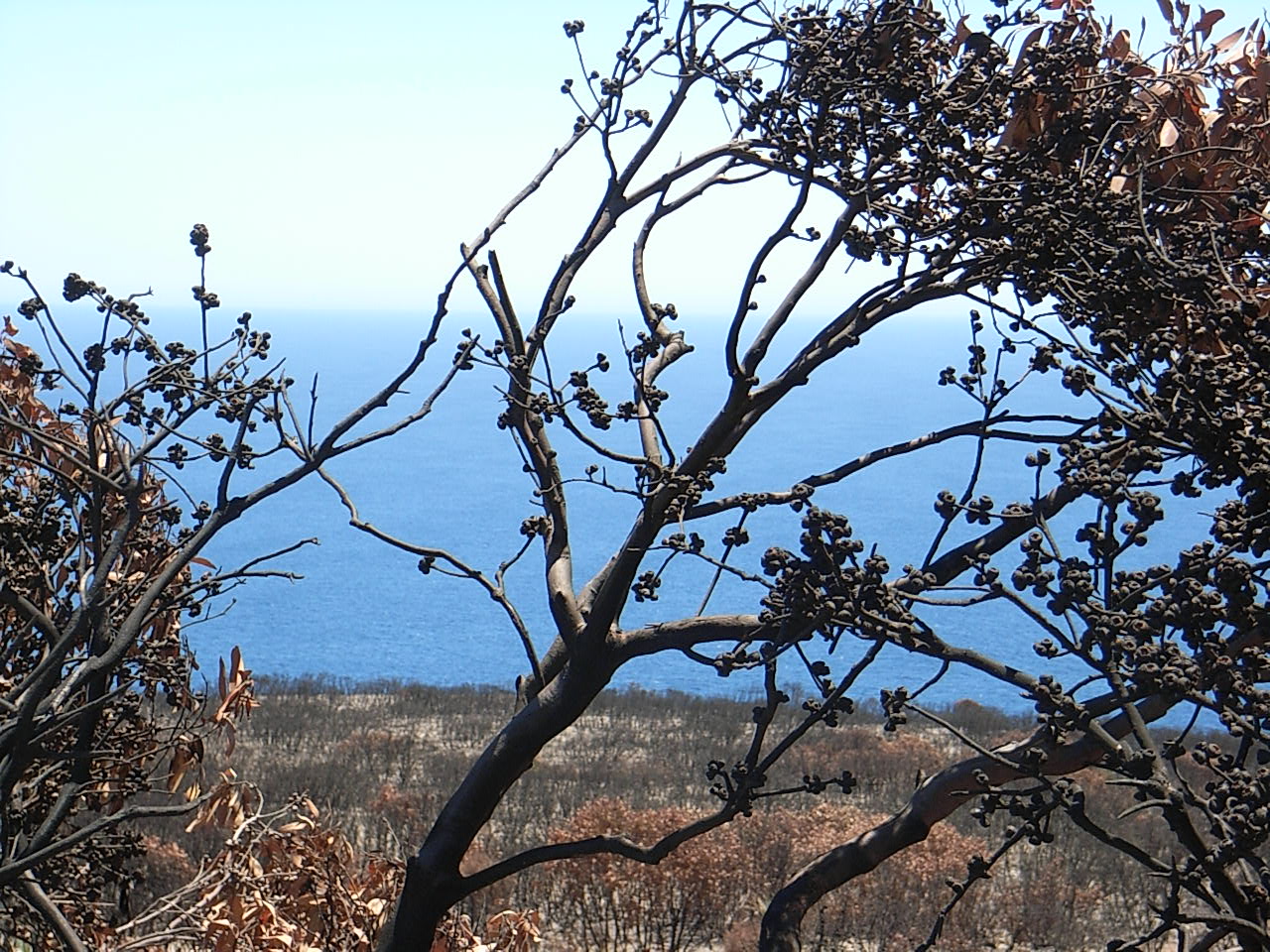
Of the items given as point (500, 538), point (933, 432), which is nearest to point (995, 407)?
point (933, 432)

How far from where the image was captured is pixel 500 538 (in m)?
55.3

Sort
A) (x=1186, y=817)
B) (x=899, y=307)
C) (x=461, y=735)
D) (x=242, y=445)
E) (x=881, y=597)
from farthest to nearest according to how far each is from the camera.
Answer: (x=461, y=735)
(x=899, y=307)
(x=242, y=445)
(x=881, y=597)
(x=1186, y=817)

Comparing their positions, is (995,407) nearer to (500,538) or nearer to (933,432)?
(933,432)

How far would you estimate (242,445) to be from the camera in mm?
2539

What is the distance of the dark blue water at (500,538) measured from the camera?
46625 mm

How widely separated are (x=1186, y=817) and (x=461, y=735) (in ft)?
57.8

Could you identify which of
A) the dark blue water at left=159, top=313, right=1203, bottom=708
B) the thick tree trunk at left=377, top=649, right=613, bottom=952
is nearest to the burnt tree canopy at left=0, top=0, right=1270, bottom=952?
the thick tree trunk at left=377, top=649, right=613, bottom=952

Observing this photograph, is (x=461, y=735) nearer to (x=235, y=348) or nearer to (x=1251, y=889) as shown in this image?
(x=235, y=348)

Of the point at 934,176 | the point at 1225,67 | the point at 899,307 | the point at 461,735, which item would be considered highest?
the point at 1225,67

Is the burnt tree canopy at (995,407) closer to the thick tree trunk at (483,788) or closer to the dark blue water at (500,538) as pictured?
the thick tree trunk at (483,788)

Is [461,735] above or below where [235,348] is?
below

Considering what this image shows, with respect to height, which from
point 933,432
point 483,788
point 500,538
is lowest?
point 483,788

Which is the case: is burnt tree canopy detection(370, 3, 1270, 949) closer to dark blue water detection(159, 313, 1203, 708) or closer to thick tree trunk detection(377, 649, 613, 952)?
thick tree trunk detection(377, 649, 613, 952)

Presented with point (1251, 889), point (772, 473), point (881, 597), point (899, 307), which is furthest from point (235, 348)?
point (772, 473)
